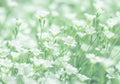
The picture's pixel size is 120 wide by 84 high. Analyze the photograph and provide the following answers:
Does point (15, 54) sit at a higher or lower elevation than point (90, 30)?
lower

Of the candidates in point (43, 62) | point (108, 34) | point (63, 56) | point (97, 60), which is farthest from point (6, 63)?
point (108, 34)

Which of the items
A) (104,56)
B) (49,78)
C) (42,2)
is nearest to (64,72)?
(49,78)

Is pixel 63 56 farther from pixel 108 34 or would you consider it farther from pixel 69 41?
pixel 108 34

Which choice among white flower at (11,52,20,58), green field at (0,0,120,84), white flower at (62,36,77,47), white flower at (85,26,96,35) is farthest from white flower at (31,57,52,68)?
white flower at (85,26,96,35)

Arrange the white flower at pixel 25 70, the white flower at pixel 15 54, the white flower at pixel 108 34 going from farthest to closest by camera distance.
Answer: the white flower at pixel 108 34
the white flower at pixel 15 54
the white flower at pixel 25 70

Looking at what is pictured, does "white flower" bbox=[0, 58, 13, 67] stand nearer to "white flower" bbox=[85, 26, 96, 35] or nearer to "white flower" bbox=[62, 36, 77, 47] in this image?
"white flower" bbox=[62, 36, 77, 47]

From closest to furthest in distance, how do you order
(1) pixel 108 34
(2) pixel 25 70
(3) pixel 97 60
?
1. (2) pixel 25 70
2. (3) pixel 97 60
3. (1) pixel 108 34

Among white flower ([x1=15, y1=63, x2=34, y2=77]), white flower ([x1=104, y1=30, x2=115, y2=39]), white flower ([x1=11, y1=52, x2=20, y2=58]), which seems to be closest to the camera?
white flower ([x1=15, y1=63, x2=34, y2=77])

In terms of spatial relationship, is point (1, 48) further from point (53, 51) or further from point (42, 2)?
point (42, 2)

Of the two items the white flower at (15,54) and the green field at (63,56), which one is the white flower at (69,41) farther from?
the white flower at (15,54)

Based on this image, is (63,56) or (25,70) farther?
(63,56)

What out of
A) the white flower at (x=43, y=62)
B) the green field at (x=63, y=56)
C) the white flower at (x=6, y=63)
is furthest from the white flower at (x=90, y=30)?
the white flower at (x=6, y=63)
